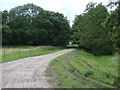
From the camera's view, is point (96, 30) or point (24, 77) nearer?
point (24, 77)

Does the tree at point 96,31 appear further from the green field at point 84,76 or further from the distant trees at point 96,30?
the green field at point 84,76

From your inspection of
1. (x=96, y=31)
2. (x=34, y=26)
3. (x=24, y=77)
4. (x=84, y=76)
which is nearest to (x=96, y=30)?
(x=96, y=31)

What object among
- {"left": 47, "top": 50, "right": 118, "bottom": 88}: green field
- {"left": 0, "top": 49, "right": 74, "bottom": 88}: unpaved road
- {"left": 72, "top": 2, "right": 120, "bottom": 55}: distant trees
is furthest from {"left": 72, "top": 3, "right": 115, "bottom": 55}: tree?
{"left": 0, "top": 49, "right": 74, "bottom": 88}: unpaved road

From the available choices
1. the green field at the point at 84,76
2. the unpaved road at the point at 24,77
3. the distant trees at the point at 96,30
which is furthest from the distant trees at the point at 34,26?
the unpaved road at the point at 24,77

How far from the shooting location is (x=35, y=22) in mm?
42281

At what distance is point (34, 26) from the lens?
42.1m

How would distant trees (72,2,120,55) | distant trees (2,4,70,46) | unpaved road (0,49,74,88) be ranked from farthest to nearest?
distant trees (2,4,70,46) → distant trees (72,2,120,55) → unpaved road (0,49,74,88)

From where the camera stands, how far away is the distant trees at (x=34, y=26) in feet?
131

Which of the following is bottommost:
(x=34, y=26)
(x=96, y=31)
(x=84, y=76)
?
(x=84, y=76)

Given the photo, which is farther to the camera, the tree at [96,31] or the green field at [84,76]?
the tree at [96,31]

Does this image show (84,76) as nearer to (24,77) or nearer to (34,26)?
(24,77)

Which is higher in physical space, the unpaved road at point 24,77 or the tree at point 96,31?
the tree at point 96,31

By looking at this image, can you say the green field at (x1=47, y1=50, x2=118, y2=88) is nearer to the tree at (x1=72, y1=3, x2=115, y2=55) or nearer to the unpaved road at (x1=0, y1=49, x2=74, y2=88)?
the unpaved road at (x1=0, y1=49, x2=74, y2=88)

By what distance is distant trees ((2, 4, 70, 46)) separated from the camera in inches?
1572
